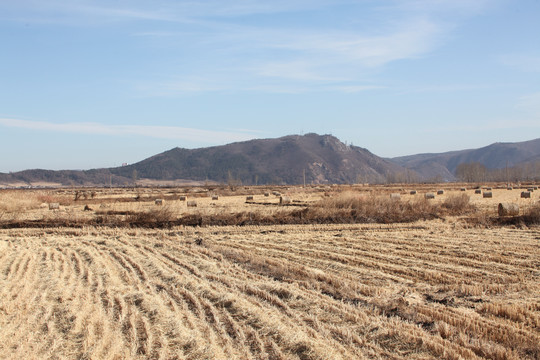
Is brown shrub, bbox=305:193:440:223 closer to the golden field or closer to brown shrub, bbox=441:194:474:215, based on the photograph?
brown shrub, bbox=441:194:474:215

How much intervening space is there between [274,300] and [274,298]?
80 millimetres

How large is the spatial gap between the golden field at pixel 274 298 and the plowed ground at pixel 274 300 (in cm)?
3

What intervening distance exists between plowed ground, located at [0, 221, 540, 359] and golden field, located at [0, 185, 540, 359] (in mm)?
30

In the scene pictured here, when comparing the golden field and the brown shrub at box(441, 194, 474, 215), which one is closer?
the golden field

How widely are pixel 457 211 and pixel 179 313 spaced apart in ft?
76.8

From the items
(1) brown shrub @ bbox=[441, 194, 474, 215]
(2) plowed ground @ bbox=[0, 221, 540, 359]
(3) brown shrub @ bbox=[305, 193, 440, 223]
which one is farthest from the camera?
(1) brown shrub @ bbox=[441, 194, 474, 215]

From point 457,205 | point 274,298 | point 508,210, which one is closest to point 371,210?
point 457,205

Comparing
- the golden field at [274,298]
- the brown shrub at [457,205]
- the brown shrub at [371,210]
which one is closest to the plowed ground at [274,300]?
the golden field at [274,298]

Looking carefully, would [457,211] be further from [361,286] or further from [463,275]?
[361,286]

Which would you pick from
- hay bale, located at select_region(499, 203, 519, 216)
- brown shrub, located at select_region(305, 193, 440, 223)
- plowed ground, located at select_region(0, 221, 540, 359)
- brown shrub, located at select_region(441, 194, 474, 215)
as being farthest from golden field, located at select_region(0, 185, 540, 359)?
brown shrub, located at select_region(441, 194, 474, 215)

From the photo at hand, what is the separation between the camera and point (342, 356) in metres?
6.29

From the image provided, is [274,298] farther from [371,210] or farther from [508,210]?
[508,210]

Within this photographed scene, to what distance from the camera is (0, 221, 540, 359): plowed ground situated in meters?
6.71

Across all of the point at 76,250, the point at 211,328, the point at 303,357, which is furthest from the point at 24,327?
the point at 76,250
